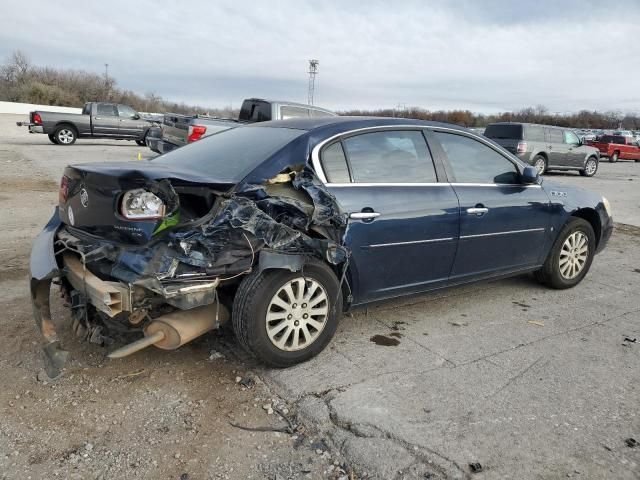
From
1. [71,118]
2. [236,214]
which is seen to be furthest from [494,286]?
[71,118]

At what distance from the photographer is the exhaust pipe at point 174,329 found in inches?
119

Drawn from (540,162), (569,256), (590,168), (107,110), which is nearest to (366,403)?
(569,256)

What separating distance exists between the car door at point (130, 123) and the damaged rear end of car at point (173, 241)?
786 inches

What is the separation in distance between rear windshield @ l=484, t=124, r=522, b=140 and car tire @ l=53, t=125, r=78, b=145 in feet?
53.4

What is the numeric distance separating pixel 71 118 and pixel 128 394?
2063 centimetres

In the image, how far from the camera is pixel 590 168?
20422 mm

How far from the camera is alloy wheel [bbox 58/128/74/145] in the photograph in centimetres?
2106

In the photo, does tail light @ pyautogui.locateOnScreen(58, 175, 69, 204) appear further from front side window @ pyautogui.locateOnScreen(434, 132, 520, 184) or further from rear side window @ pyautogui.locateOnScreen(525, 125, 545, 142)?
rear side window @ pyautogui.locateOnScreen(525, 125, 545, 142)

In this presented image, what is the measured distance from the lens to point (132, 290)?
2846 millimetres

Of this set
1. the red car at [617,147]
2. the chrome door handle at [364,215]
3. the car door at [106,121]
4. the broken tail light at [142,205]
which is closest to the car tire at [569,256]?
the chrome door handle at [364,215]

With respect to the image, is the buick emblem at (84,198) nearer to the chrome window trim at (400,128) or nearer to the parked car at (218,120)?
the chrome window trim at (400,128)

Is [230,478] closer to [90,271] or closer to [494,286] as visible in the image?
[90,271]

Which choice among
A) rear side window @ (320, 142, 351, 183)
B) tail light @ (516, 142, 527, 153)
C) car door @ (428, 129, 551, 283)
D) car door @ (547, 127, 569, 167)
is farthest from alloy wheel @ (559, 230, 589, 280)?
car door @ (547, 127, 569, 167)

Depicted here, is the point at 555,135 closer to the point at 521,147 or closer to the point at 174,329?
the point at 521,147
